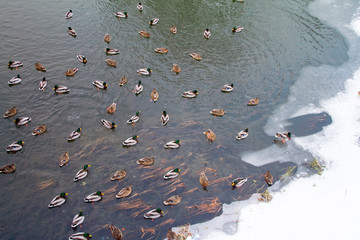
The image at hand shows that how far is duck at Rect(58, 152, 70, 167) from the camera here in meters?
10.8

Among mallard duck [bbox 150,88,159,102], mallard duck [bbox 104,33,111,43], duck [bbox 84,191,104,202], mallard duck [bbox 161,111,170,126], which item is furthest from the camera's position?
mallard duck [bbox 104,33,111,43]

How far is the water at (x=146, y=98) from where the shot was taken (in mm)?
10039

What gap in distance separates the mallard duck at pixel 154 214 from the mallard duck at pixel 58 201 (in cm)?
295

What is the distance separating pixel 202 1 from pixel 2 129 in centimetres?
1560

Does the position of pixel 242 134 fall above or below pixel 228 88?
below

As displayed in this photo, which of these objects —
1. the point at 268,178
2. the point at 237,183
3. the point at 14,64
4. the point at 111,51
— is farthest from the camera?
the point at 111,51

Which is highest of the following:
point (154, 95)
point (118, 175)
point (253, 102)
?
point (253, 102)

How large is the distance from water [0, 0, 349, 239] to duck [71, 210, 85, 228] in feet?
0.85

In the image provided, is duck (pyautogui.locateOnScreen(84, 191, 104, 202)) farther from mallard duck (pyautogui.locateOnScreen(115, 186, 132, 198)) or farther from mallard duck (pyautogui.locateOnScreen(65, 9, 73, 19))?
mallard duck (pyautogui.locateOnScreen(65, 9, 73, 19))

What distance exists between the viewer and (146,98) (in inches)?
544

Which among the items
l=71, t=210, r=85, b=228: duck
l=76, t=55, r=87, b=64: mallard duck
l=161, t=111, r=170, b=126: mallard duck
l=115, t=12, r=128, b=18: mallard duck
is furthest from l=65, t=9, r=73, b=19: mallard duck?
l=71, t=210, r=85, b=228: duck

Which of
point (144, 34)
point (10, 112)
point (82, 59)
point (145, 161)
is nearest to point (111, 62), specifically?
point (82, 59)

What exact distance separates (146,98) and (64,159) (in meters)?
4.82

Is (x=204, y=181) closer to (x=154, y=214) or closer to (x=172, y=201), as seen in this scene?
(x=172, y=201)
